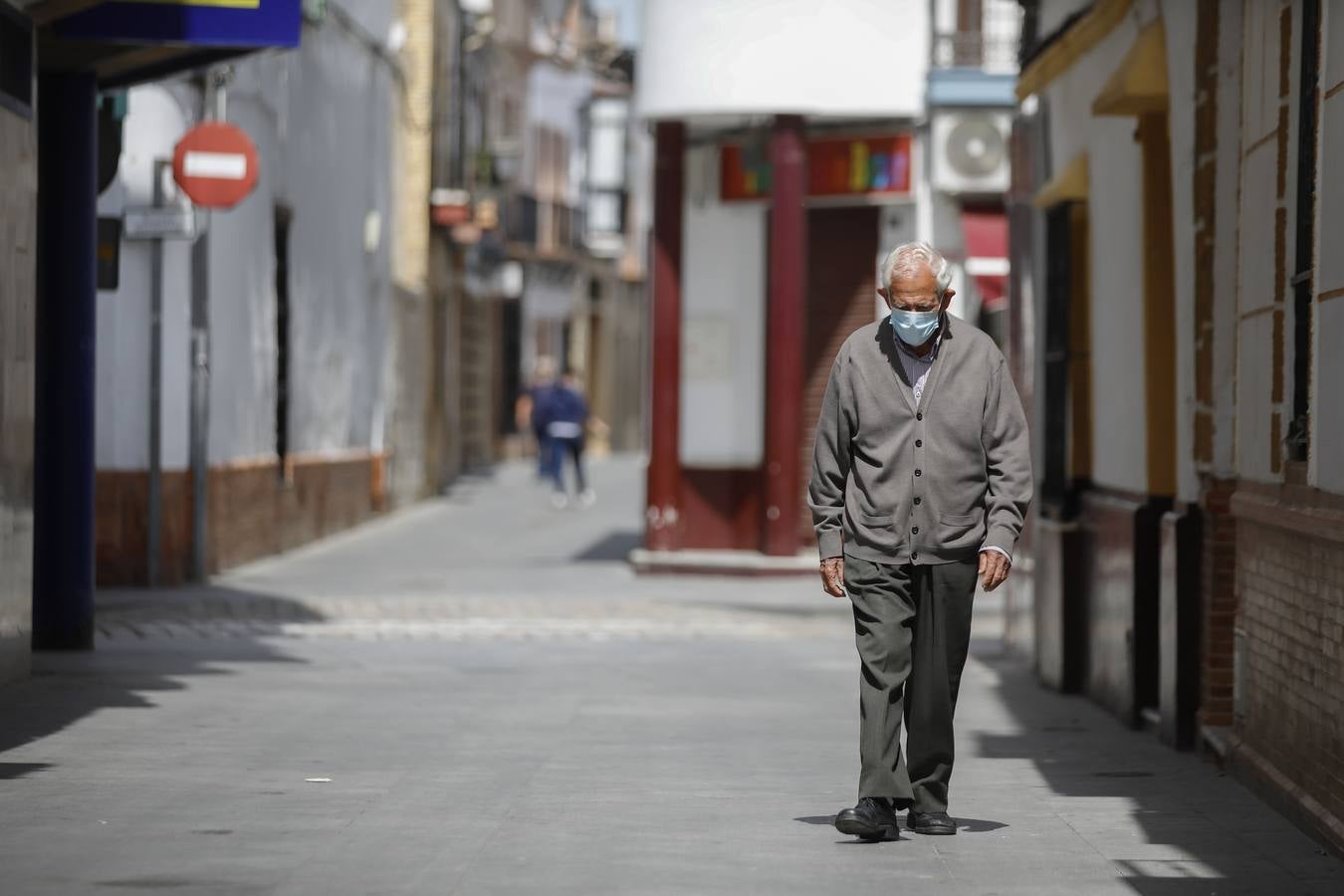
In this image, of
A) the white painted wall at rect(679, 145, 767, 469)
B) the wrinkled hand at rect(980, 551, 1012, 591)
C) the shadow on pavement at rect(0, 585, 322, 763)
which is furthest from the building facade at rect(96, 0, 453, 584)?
the wrinkled hand at rect(980, 551, 1012, 591)

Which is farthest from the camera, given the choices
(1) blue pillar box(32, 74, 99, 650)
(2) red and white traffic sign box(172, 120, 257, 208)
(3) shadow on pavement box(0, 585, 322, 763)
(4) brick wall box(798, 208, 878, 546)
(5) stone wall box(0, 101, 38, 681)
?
(4) brick wall box(798, 208, 878, 546)

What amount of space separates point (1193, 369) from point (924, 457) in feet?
9.34

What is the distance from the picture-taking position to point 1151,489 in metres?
10.8

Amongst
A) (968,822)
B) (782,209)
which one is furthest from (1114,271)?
(782,209)

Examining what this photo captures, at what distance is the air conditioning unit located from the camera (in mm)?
20516

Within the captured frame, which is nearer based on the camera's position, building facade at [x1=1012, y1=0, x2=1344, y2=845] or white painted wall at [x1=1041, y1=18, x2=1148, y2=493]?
building facade at [x1=1012, y1=0, x2=1344, y2=845]

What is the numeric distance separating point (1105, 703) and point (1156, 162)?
2.48m

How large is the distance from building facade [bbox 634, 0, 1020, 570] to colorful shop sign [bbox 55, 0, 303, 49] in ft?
27.6

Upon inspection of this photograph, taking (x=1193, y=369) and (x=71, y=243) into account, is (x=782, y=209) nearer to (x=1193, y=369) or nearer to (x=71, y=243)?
(x=71, y=243)

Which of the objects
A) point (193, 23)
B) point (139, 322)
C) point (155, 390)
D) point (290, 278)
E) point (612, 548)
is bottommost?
point (612, 548)

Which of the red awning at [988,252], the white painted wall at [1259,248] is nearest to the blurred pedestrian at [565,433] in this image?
the red awning at [988,252]

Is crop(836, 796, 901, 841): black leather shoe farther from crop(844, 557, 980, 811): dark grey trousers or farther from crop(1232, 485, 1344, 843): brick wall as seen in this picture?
crop(1232, 485, 1344, 843): brick wall

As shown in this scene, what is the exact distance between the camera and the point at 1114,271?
11.9 metres

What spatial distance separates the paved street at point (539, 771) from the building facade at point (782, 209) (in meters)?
4.12
